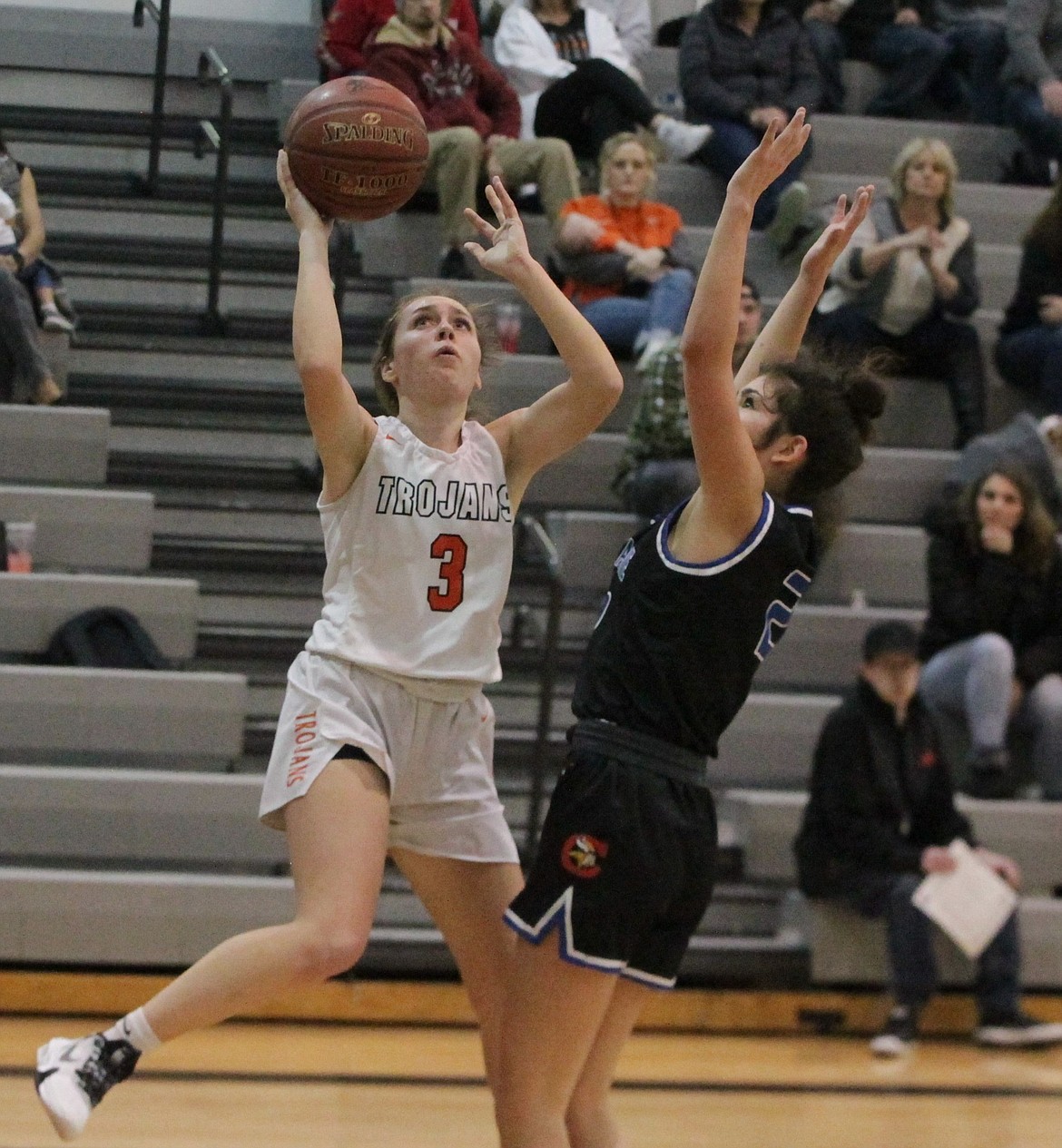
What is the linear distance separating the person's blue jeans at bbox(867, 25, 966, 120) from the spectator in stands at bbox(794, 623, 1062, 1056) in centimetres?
366

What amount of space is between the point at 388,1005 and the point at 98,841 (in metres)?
1.03

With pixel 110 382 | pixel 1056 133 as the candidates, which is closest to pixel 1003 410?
pixel 1056 133

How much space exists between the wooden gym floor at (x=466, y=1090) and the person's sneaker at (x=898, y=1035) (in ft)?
0.17

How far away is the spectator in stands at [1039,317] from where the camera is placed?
7820 millimetres

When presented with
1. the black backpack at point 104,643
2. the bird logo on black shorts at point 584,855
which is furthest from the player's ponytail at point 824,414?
the black backpack at point 104,643

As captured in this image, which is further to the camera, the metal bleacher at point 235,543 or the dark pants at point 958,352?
the dark pants at point 958,352

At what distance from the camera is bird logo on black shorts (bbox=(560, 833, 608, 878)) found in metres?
3.50

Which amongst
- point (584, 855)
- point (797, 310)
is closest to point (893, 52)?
point (797, 310)

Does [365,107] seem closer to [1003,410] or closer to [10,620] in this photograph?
[10,620]

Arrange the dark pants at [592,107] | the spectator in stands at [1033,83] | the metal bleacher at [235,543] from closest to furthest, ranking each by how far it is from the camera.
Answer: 1. the metal bleacher at [235,543]
2. the dark pants at [592,107]
3. the spectator in stands at [1033,83]

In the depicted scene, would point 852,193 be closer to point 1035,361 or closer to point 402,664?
point 1035,361

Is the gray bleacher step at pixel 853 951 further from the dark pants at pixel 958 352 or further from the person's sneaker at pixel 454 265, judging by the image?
the person's sneaker at pixel 454 265

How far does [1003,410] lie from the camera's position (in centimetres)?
823

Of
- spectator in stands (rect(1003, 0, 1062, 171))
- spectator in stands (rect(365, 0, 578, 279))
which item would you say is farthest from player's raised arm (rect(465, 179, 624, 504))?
spectator in stands (rect(1003, 0, 1062, 171))
